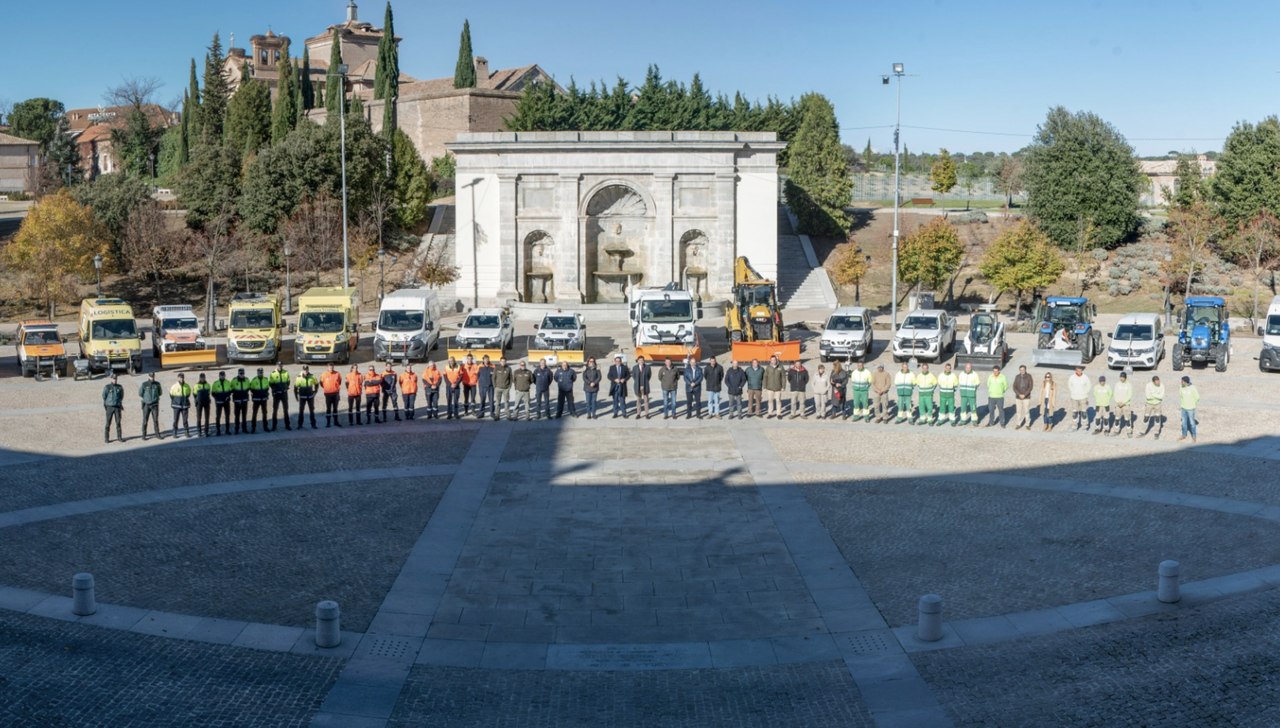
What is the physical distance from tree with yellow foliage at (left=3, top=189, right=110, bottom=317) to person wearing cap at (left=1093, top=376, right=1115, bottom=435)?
129 feet

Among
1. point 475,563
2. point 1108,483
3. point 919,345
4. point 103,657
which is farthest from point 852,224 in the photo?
point 103,657

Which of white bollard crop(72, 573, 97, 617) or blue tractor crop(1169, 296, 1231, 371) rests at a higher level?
blue tractor crop(1169, 296, 1231, 371)

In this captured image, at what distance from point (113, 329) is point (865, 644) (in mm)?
27297

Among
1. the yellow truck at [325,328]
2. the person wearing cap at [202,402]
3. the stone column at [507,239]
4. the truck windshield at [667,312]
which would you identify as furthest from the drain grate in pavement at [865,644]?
the stone column at [507,239]

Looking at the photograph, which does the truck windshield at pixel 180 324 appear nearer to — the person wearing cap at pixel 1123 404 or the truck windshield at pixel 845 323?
the truck windshield at pixel 845 323

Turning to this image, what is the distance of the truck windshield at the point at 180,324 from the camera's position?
35781mm

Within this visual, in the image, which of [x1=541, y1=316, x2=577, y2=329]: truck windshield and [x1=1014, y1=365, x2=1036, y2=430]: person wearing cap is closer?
[x1=1014, y1=365, x2=1036, y2=430]: person wearing cap

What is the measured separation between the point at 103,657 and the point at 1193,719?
1110cm

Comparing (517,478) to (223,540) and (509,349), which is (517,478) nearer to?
(223,540)

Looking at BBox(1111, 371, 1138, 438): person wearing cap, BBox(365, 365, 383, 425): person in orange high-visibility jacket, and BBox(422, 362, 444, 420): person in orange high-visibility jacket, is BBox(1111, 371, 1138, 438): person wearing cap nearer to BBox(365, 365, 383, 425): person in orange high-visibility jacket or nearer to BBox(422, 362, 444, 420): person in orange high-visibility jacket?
BBox(422, 362, 444, 420): person in orange high-visibility jacket

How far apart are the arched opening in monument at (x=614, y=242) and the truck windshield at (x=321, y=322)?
741 inches

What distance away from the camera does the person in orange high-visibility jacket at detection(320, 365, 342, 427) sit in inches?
1038

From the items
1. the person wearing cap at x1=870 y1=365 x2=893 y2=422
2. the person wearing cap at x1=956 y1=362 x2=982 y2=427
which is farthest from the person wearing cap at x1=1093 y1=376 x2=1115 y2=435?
the person wearing cap at x1=870 y1=365 x2=893 y2=422

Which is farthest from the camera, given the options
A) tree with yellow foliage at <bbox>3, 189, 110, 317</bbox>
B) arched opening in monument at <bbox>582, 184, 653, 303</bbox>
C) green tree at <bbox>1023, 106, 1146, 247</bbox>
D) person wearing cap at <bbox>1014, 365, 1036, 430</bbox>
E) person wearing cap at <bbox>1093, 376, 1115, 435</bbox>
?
green tree at <bbox>1023, 106, 1146, 247</bbox>
